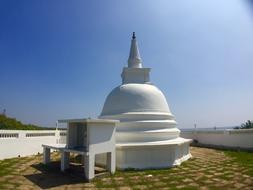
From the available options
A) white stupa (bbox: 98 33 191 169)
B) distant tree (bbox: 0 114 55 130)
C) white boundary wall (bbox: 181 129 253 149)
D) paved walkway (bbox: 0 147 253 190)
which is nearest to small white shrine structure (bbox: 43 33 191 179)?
white stupa (bbox: 98 33 191 169)

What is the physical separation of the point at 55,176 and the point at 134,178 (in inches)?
159

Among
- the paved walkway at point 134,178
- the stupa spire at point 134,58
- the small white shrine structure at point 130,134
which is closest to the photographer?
the paved walkway at point 134,178

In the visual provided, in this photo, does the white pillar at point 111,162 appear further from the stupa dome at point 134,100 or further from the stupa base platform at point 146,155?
the stupa dome at point 134,100

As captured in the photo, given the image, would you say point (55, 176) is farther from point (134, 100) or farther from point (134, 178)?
point (134, 100)

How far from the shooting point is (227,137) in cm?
2636

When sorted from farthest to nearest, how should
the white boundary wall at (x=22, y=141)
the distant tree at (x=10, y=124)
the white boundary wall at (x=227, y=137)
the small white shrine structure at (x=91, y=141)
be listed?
the distant tree at (x=10, y=124) → the white boundary wall at (x=227, y=137) → the white boundary wall at (x=22, y=141) → the small white shrine structure at (x=91, y=141)

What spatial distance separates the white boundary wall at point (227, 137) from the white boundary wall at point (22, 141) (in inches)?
643

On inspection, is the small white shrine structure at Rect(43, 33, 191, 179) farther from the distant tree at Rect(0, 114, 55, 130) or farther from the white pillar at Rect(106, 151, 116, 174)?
the distant tree at Rect(0, 114, 55, 130)

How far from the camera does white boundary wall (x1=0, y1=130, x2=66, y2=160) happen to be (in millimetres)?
17359

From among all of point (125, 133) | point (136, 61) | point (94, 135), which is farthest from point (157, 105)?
point (94, 135)

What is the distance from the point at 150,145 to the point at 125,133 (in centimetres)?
184

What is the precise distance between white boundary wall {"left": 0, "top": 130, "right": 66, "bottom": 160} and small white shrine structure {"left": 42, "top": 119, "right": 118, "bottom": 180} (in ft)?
11.5

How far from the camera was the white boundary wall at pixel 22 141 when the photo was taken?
57.0 feet

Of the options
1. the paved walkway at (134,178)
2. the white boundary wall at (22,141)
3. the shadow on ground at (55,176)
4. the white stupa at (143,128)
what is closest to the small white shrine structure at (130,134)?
the white stupa at (143,128)
